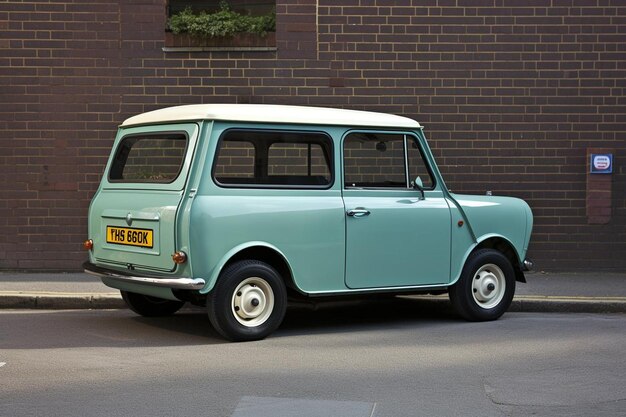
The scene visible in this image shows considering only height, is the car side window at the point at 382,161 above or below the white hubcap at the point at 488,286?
above

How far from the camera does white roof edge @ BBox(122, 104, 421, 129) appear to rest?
820 cm

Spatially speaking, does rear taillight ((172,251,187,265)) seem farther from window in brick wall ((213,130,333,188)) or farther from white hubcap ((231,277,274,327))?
window in brick wall ((213,130,333,188))

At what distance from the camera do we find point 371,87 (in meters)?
12.5

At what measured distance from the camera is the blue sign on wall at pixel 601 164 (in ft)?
41.3

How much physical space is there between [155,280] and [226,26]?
17.3 feet

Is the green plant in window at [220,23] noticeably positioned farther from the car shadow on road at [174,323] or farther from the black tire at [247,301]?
the black tire at [247,301]

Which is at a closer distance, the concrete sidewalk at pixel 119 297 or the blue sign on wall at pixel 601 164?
the concrete sidewalk at pixel 119 297

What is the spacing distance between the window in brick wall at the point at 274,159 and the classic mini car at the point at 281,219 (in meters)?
0.01

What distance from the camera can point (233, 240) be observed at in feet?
26.1

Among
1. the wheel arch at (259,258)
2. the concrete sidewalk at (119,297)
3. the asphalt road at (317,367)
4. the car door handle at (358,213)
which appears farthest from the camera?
the concrete sidewalk at (119,297)

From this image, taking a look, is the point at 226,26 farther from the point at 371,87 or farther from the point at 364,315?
the point at 364,315

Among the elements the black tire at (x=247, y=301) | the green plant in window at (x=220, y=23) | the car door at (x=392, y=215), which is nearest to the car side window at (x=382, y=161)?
the car door at (x=392, y=215)

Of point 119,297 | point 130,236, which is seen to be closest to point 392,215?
point 130,236

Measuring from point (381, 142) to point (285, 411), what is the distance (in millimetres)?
3837
